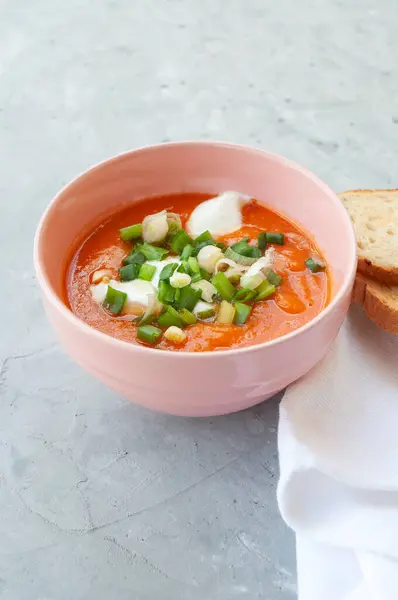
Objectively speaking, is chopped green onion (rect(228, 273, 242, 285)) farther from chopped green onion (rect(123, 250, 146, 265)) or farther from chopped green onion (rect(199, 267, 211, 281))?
chopped green onion (rect(123, 250, 146, 265))

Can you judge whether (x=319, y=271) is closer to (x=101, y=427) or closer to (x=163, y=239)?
(x=163, y=239)

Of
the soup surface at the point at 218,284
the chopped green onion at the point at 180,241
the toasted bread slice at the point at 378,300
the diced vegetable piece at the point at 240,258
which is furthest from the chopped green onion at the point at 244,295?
the toasted bread slice at the point at 378,300

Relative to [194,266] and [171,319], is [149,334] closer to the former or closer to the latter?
[171,319]

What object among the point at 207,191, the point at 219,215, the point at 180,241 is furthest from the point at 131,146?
the point at 180,241

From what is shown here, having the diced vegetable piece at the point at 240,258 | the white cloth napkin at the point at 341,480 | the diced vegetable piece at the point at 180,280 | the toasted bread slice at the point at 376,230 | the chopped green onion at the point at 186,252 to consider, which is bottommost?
the white cloth napkin at the point at 341,480

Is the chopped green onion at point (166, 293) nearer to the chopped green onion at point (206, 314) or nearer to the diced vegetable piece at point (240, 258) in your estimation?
the chopped green onion at point (206, 314)

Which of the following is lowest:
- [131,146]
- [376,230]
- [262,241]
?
[131,146]
